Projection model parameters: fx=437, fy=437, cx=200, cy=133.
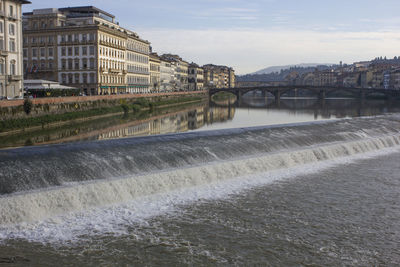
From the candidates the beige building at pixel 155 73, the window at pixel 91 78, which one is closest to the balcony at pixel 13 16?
the window at pixel 91 78

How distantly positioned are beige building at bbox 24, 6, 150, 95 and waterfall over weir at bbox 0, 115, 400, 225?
151 ft

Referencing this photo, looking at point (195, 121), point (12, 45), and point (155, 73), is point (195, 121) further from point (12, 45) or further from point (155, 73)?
point (155, 73)

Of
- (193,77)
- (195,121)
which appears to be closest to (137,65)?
(195,121)

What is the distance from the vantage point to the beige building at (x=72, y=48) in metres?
65.1

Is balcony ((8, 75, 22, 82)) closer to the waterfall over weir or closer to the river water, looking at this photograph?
the waterfall over weir

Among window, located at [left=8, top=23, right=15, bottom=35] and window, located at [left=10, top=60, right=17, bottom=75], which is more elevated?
window, located at [left=8, top=23, right=15, bottom=35]

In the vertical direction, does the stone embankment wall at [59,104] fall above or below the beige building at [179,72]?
below

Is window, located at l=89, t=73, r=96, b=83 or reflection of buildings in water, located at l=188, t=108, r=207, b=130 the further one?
window, located at l=89, t=73, r=96, b=83

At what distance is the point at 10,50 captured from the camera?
42156 mm

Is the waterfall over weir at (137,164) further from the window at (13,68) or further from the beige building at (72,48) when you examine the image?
the beige building at (72,48)

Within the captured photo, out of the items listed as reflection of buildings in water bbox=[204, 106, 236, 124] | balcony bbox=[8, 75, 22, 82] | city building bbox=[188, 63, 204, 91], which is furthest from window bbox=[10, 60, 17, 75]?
city building bbox=[188, 63, 204, 91]

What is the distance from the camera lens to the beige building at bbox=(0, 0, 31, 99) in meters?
40.9

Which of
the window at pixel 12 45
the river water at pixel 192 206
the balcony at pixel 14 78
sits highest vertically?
the window at pixel 12 45

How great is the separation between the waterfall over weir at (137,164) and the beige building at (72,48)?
46135 mm
